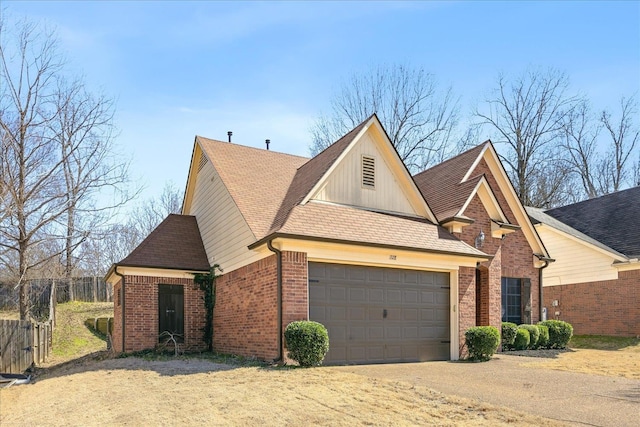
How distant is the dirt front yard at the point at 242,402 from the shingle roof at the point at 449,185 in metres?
7.67

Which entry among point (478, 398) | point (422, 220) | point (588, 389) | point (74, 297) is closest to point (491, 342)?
point (422, 220)

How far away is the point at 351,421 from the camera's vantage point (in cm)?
728

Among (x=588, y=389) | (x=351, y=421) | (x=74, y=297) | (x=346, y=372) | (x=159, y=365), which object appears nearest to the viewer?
(x=351, y=421)

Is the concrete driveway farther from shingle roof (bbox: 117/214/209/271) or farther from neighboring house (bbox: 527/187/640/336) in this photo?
neighboring house (bbox: 527/187/640/336)

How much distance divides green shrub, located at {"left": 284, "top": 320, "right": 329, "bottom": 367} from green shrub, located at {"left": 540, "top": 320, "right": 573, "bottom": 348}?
398 inches

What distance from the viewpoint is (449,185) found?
1834 centimetres

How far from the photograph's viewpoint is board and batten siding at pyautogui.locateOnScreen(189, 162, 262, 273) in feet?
48.8

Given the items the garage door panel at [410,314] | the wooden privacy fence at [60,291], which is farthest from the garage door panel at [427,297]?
the wooden privacy fence at [60,291]

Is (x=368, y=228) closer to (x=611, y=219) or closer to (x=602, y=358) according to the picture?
(x=602, y=358)

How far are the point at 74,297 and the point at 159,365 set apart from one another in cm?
1845

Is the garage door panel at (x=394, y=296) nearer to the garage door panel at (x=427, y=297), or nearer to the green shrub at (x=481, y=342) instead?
the garage door panel at (x=427, y=297)

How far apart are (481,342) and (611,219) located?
14.7 m

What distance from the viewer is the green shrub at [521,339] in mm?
17156

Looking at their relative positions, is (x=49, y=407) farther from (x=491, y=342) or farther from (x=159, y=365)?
(x=491, y=342)
